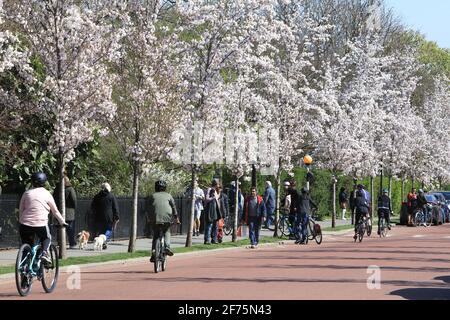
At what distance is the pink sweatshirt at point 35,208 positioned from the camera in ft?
53.1

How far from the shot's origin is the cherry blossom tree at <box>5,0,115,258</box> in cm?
2233

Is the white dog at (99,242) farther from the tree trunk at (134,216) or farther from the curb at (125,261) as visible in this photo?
the curb at (125,261)

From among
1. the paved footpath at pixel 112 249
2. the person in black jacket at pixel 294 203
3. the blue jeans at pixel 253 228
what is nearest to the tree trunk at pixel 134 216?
the paved footpath at pixel 112 249

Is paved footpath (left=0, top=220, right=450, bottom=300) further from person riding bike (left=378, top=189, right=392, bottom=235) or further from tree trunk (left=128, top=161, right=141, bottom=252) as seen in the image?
person riding bike (left=378, top=189, right=392, bottom=235)

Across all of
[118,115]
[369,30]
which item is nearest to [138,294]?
[118,115]

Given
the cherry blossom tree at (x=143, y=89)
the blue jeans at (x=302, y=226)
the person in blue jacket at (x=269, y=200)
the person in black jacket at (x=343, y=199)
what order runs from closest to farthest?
the cherry blossom tree at (x=143, y=89) < the blue jeans at (x=302, y=226) < the person in blue jacket at (x=269, y=200) < the person in black jacket at (x=343, y=199)

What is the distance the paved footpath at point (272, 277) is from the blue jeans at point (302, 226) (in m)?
3.78

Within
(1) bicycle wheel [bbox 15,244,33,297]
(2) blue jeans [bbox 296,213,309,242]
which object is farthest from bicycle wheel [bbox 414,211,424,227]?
(1) bicycle wheel [bbox 15,244,33,297]

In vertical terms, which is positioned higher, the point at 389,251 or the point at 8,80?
the point at 8,80

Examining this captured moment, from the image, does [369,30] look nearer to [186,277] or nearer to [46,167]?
[46,167]

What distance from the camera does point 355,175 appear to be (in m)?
52.7

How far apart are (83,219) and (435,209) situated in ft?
96.3

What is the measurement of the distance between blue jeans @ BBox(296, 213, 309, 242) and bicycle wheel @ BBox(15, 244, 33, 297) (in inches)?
727
